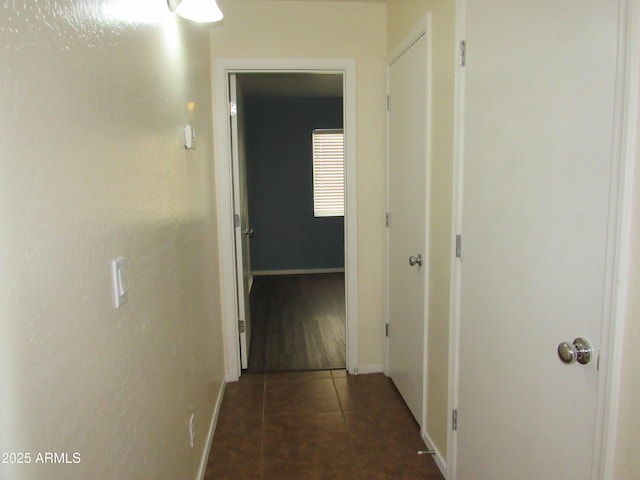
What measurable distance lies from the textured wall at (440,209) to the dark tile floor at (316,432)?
25 centimetres

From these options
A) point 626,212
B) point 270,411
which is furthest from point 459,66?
point 270,411

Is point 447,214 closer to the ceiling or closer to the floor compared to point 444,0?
closer to the floor

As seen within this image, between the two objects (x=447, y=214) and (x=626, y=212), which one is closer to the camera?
(x=626, y=212)

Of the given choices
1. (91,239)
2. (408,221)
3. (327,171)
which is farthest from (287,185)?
(91,239)

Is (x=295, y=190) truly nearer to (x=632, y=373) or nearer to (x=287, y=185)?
(x=287, y=185)

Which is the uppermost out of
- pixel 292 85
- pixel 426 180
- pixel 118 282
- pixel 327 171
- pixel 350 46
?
pixel 292 85

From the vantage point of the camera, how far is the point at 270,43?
2.93 metres

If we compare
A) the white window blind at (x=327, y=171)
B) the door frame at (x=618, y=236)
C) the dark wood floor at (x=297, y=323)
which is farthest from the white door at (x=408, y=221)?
the white window blind at (x=327, y=171)

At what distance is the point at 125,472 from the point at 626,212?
135 cm

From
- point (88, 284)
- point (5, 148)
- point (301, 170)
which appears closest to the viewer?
point (5, 148)

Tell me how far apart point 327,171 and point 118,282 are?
558 centimetres

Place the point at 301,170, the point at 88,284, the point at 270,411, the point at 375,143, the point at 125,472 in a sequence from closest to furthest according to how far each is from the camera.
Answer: the point at 88,284 < the point at 125,472 < the point at 270,411 < the point at 375,143 < the point at 301,170

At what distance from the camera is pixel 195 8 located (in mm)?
1759

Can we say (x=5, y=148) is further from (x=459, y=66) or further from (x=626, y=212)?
(x=459, y=66)
